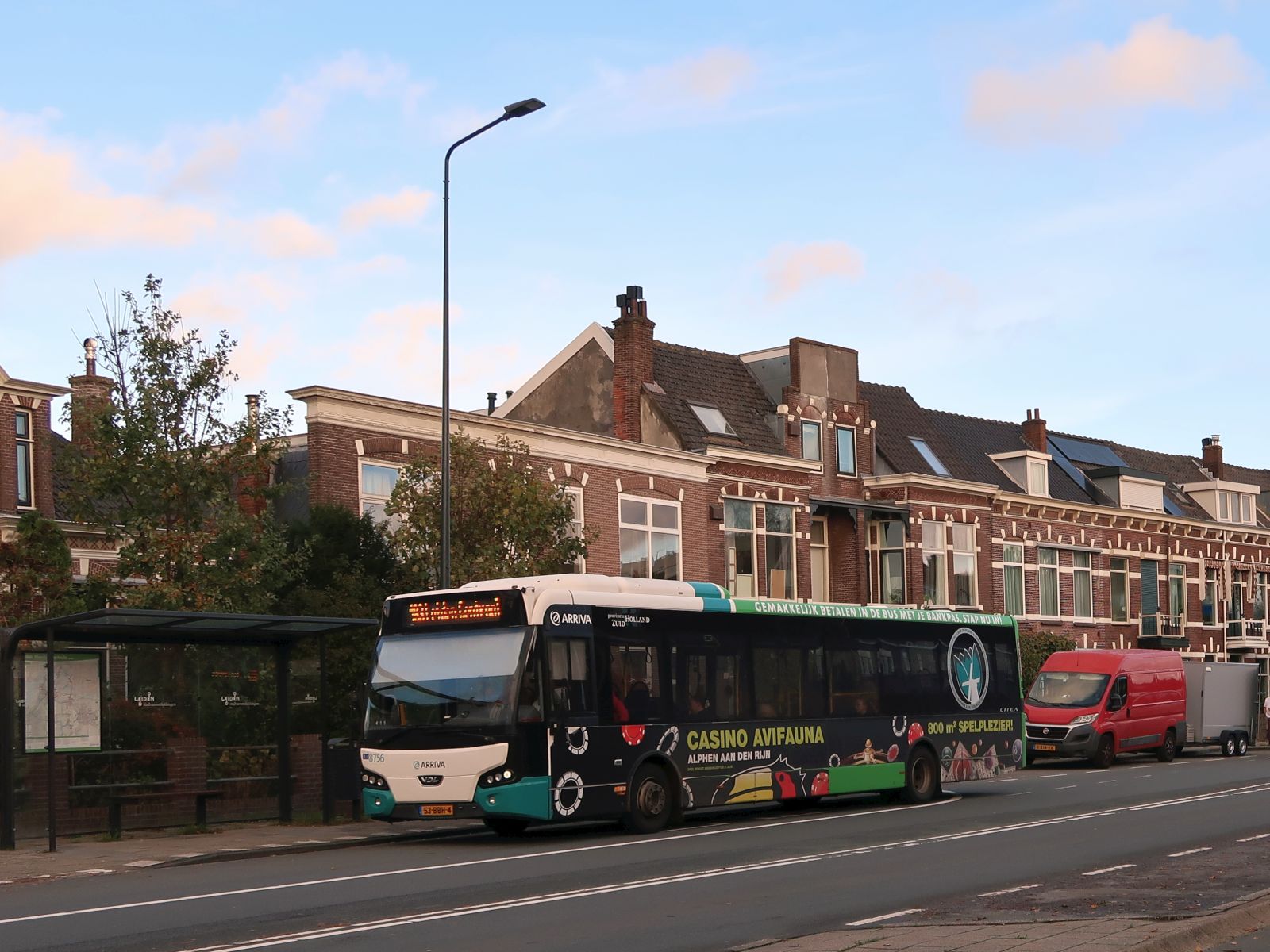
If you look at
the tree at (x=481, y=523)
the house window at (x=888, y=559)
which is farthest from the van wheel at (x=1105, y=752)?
the tree at (x=481, y=523)

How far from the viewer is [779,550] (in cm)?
4594

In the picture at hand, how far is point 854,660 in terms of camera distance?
25031mm

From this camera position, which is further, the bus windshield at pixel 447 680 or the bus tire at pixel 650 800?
the bus tire at pixel 650 800

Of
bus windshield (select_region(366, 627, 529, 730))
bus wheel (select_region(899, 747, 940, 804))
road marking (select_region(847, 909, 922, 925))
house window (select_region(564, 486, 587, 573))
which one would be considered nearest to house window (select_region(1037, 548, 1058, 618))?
house window (select_region(564, 486, 587, 573))

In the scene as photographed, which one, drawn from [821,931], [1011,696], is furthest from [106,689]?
[1011,696]

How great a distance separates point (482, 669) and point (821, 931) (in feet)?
29.3

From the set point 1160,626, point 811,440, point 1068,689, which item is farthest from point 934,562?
point 1160,626

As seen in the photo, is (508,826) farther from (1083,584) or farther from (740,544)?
(1083,584)

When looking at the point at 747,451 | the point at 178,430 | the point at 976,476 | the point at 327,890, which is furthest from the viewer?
the point at 976,476

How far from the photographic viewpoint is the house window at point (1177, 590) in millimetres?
65188

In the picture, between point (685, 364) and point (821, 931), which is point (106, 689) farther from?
point (685, 364)

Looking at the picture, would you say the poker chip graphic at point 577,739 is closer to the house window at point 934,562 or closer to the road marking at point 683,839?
the road marking at point 683,839

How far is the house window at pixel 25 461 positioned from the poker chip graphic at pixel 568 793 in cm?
2264

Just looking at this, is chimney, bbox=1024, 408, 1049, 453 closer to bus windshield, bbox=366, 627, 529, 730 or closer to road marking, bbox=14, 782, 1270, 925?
road marking, bbox=14, 782, 1270, 925
